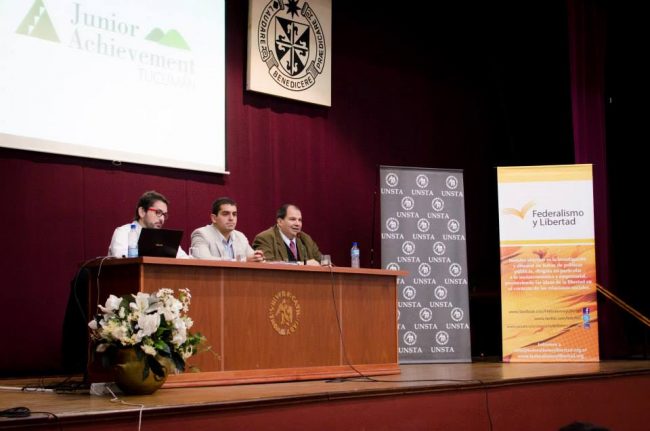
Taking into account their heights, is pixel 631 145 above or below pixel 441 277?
above

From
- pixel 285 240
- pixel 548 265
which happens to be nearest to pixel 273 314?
pixel 285 240

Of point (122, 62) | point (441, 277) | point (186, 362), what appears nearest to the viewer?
point (186, 362)

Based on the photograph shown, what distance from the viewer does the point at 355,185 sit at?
751 cm

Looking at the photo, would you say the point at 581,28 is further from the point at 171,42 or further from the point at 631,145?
the point at 171,42

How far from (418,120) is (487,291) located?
178 cm

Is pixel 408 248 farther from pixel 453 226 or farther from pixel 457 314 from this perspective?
pixel 457 314

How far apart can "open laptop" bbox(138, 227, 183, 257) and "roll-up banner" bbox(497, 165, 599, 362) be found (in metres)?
3.19

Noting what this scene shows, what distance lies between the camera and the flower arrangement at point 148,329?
3.44 meters

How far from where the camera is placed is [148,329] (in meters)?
3.45

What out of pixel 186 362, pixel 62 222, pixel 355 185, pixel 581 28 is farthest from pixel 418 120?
pixel 186 362

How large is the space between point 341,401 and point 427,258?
10.4ft

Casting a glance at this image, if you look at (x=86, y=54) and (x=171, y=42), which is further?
(x=171, y=42)

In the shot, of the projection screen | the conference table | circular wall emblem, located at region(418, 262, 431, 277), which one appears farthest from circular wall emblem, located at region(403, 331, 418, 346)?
the projection screen

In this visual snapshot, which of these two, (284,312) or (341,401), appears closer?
(341,401)
